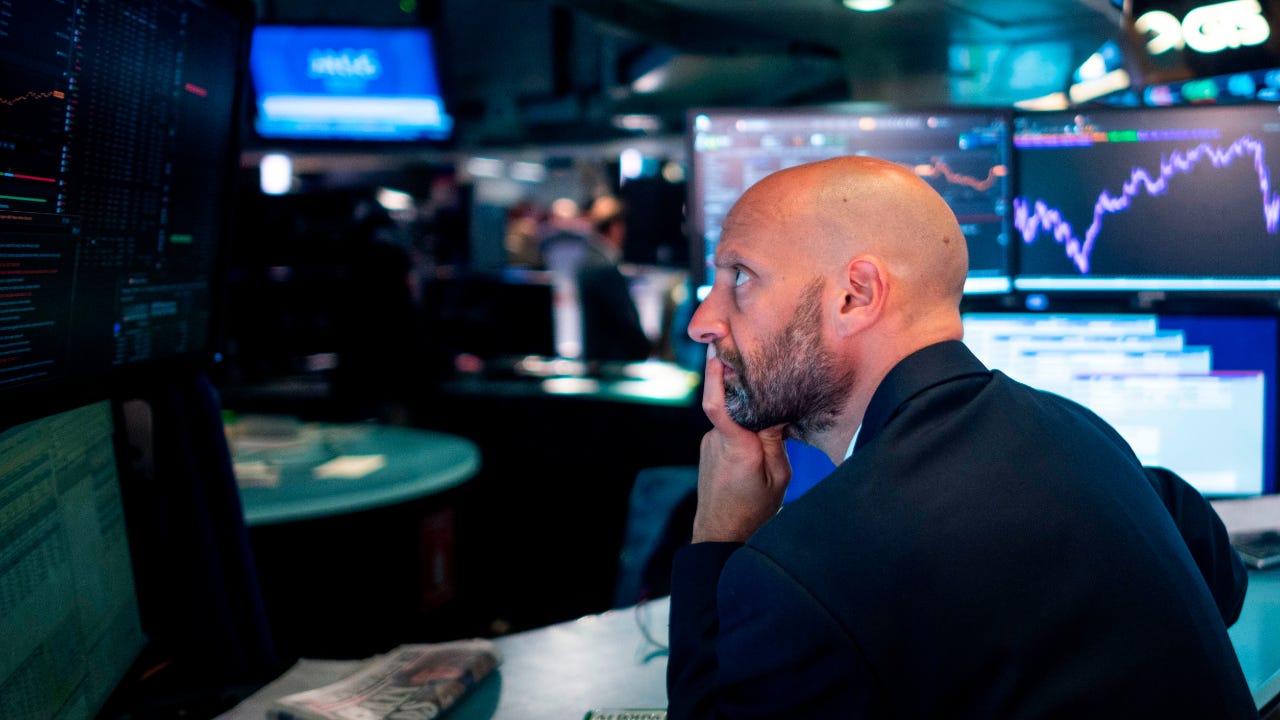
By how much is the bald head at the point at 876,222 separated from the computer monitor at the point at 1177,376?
0.84 metres

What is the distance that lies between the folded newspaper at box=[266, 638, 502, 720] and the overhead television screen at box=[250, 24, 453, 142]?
10.2 ft

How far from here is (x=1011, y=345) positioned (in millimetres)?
1899

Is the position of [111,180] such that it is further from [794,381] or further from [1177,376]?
[1177,376]

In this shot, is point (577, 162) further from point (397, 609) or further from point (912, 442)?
point (912, 442)

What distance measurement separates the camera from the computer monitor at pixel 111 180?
2.77ft

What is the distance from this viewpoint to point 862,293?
109 centimetres

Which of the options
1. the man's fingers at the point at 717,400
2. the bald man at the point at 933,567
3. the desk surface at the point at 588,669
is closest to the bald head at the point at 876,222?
the bald man at the point at 933,567

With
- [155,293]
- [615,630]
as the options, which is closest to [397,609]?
[615,630]

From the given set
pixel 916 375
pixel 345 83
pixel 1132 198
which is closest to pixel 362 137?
pixel 345 83

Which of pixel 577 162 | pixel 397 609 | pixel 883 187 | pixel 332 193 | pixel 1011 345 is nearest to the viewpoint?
pixel 883 187

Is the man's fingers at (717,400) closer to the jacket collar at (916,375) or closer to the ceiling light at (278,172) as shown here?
the jacket collar at (916,375)

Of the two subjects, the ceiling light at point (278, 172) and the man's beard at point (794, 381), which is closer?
the man's beard at point (794, 381)

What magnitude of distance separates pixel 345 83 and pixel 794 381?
3384mm

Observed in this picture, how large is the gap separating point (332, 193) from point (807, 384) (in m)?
3.05
